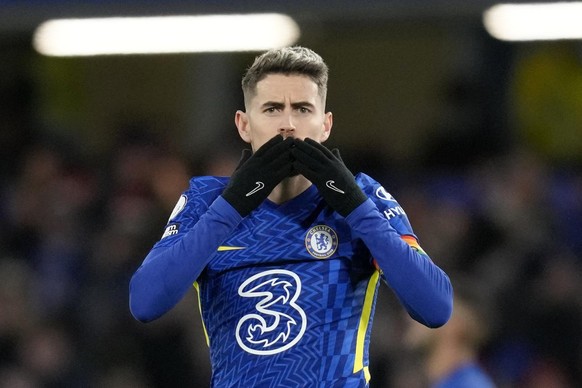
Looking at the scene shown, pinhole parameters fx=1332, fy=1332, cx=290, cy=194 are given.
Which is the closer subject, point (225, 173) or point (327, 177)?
point (327, 177)

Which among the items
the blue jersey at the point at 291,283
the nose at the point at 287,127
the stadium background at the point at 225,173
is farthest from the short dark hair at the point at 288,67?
the stadium background at the point at 225,173

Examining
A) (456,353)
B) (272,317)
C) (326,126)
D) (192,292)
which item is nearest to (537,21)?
(192,292)

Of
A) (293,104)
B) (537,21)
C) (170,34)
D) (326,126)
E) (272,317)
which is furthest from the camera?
(170,34)

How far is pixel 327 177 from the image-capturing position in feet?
12.7

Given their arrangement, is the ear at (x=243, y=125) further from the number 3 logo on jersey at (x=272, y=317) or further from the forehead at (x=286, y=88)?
the number 3 logo on jersey at (x=272, y=317)

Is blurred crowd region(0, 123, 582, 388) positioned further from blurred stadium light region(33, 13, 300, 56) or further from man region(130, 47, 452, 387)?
man region(130, 47, 452, 387)

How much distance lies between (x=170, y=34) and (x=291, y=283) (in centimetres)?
775

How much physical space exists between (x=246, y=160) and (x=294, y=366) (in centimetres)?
63

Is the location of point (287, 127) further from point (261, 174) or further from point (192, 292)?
point (192, 292)

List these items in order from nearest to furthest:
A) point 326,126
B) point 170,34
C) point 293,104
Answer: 1. point 293,104
2. point 326,126
3. point 170,34

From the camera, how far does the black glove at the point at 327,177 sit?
3877 millimetres

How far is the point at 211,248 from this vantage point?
12.6 ft

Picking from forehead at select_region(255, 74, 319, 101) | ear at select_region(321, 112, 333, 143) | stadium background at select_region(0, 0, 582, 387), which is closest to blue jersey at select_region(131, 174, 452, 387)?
ear at select_region(321, 112, 333, 143)

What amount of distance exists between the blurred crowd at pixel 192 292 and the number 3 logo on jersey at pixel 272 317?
448 cm
